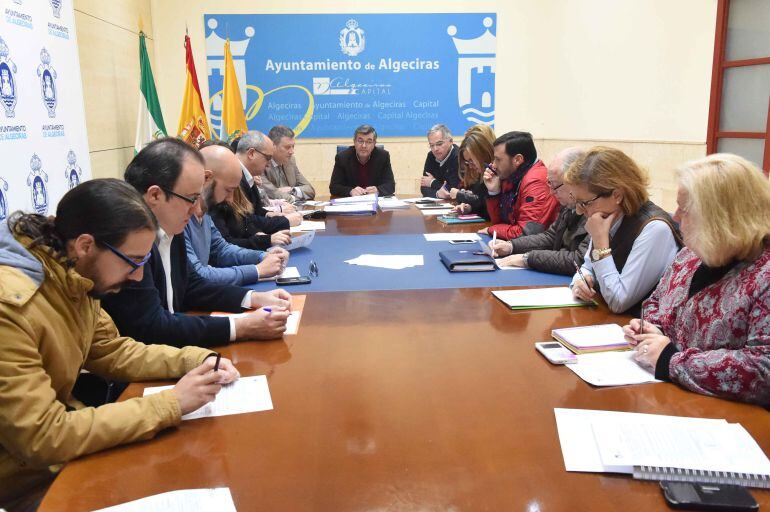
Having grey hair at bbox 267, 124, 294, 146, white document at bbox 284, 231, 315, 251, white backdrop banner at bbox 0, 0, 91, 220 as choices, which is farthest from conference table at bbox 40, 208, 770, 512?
grey hair at bbox 267, 124, 294, 146

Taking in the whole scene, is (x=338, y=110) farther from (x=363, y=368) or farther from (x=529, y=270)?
(x=363, y=368)

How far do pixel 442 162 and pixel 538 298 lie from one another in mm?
3767

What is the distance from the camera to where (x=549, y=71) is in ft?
21.4

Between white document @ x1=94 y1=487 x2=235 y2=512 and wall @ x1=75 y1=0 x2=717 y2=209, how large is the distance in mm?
4348

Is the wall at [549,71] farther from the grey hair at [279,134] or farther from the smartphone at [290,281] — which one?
the smartphone at [290,281]

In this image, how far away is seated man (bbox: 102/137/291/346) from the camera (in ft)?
6.09

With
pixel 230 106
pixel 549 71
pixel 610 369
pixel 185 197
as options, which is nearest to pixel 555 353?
pixel 610 369

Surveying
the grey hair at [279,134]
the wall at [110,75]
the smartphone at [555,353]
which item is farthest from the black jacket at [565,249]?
the wall at [110,75]

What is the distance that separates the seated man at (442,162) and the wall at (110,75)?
2738 millimetres

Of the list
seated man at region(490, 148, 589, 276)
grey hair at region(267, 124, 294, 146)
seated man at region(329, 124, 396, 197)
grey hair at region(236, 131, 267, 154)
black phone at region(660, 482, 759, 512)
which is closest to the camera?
black phone at region(660, 482, 759, 512)

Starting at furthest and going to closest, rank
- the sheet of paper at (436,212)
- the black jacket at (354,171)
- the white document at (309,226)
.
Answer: the black jacket at (354,171)
the sheet of paper at (436,212)
the white document at (309,226)

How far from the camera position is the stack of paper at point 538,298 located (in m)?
2.23

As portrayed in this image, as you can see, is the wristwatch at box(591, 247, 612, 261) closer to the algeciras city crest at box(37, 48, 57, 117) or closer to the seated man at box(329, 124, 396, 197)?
the algeciras city crest at box(37, 48, 57, 117)

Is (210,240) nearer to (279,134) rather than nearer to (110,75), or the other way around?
(279,134)
